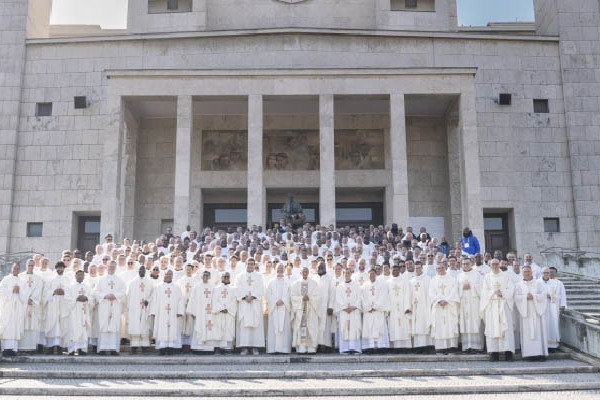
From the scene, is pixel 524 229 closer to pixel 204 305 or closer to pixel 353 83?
pixel 353 83

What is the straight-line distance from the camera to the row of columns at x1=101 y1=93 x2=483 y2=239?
22.4 meters

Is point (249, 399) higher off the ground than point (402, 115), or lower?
lower

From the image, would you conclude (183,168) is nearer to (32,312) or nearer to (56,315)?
(56,315)

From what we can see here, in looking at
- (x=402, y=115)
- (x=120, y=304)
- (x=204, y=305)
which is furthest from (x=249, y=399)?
(x=402, y=115)

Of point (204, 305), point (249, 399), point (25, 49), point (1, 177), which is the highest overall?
point (25, 49)

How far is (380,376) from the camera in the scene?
1085 centimetres

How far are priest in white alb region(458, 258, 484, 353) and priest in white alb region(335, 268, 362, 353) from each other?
84.5 inches

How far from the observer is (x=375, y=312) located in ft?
42.5

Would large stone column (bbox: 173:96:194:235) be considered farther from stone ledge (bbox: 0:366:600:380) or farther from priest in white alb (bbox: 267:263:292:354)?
stone ledge (bbox: 0:366:600:380)

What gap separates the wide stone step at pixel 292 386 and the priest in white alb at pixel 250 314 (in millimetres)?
2300

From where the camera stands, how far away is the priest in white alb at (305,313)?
1280 cm

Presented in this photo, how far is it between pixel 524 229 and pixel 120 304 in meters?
17.9

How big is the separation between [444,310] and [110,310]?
689cm

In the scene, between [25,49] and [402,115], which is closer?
[402,115]
